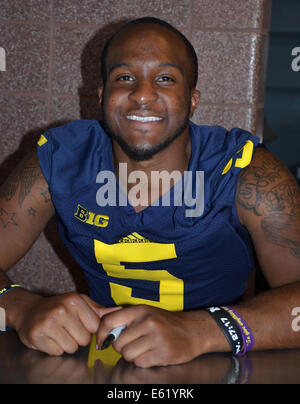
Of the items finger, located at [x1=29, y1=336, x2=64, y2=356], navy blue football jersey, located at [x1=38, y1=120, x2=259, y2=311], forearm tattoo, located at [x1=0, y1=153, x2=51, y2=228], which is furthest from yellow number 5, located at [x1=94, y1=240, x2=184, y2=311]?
finger, located at [x1=29, y1=336, x2=64, y2=356]

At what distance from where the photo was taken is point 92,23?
6.63 feet

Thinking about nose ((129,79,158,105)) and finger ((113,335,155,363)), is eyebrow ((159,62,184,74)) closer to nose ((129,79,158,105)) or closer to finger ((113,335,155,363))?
nose ((129,79,158,105))

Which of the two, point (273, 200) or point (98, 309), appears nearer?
point (98, 309)

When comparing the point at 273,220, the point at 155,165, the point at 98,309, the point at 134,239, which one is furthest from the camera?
the point at 155,165

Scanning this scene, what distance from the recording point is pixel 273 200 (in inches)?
48.9

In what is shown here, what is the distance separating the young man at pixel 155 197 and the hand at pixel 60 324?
0.14 meters

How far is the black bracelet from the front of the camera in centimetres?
95

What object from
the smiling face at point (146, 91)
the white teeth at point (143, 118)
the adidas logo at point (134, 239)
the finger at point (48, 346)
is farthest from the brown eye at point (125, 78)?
the finger at point (48, 346)

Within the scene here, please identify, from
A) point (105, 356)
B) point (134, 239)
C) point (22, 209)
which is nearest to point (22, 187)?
point (22, 209)

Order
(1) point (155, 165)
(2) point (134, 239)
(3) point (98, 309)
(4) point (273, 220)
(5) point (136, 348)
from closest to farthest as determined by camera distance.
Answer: (5) point (136, 348) < (3) point (98, 309) < (4) point (273, 220) < (2) point (134, 239) < (1) point (155, 165)

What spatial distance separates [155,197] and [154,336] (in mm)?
574

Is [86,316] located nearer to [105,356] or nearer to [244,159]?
[105,356]

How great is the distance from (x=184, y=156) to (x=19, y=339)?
0.74 m

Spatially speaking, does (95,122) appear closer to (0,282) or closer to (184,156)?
(184,156)
